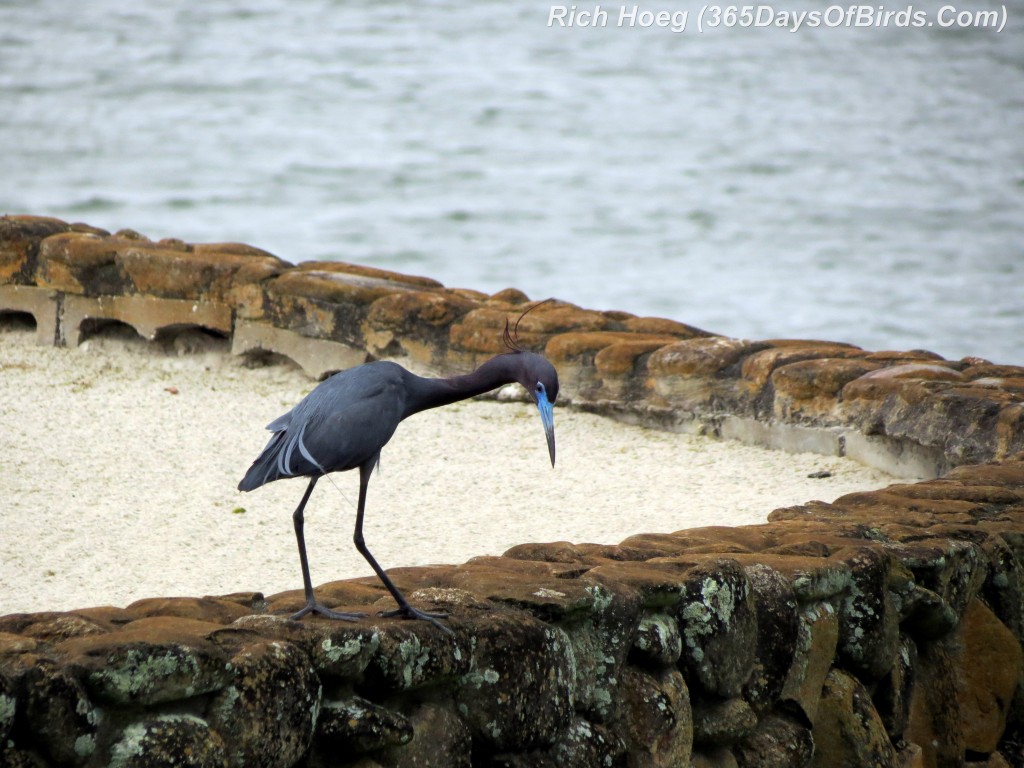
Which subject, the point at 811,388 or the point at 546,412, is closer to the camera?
the point at 546,412

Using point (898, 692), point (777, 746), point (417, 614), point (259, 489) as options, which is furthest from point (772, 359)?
point (417, 614)

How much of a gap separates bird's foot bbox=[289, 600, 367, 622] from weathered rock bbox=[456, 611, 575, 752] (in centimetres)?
23

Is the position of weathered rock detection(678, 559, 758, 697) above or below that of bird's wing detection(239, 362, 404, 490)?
below

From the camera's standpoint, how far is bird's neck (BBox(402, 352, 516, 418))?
2.93m

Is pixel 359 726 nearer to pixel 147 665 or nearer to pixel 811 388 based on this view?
pixel 147 665

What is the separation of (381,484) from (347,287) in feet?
5.14

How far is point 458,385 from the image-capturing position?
9.75 ft

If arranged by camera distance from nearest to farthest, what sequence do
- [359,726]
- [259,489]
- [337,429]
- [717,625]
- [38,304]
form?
[359,726]
[337,429]
[717,625]
[259,489]
[38,304]

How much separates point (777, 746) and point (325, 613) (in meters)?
1.19

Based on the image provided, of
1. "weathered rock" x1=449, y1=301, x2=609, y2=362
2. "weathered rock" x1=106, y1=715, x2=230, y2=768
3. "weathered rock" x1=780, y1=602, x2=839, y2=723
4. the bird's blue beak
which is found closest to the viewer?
"weathered rock" x1=106, y1=715, x2=230, y2=768

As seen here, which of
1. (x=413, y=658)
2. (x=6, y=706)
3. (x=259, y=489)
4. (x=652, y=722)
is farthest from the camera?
(x=259, y=489)

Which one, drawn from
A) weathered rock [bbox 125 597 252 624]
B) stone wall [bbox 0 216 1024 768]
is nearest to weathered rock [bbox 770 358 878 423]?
stone wall [bbox 0 216 1024 768]

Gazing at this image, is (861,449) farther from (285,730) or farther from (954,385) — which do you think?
(285,730)

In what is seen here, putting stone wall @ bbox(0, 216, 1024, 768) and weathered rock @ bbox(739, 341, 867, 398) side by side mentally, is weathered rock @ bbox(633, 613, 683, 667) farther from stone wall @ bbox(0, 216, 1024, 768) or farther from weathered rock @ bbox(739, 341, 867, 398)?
weathered rock @ bbox(739, 341, 867, 398)
